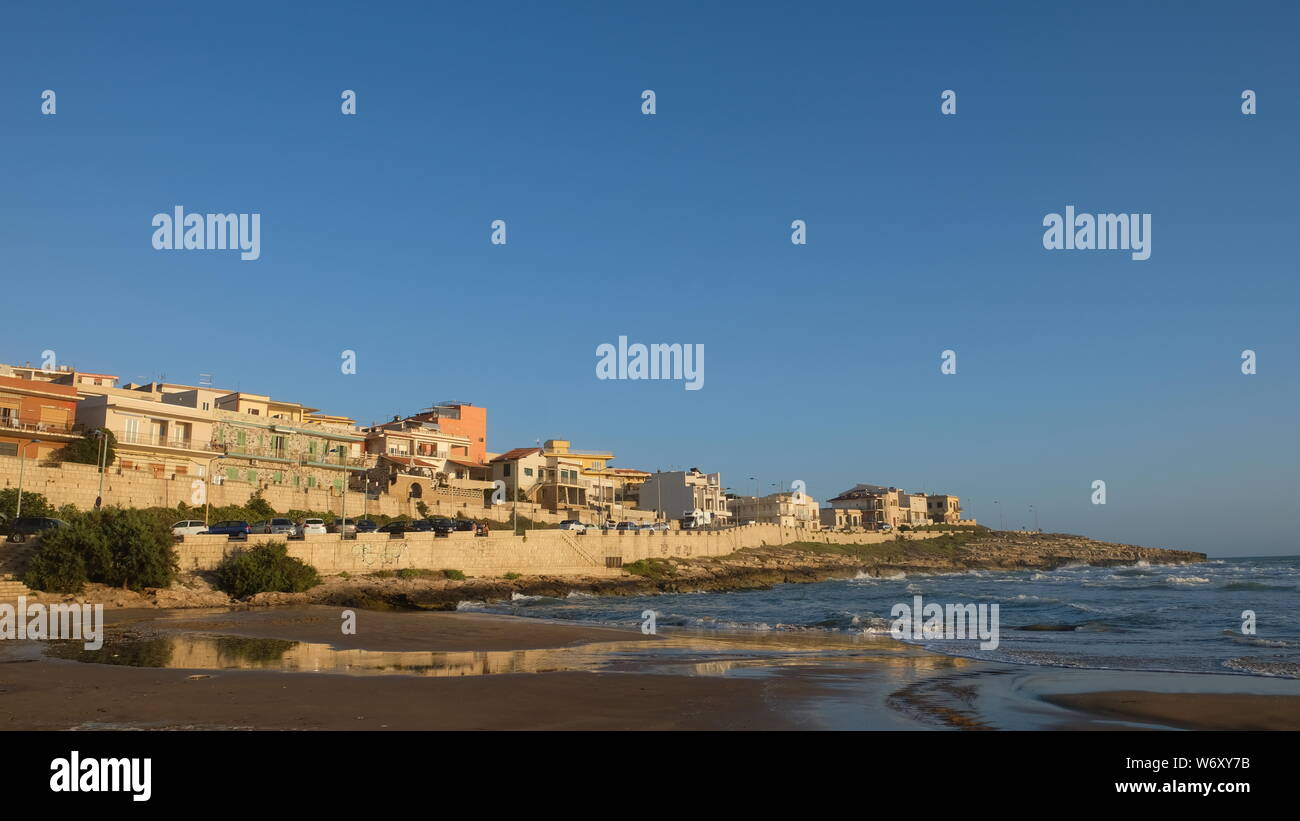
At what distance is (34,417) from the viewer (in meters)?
50.3

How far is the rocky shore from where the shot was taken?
3591 cm

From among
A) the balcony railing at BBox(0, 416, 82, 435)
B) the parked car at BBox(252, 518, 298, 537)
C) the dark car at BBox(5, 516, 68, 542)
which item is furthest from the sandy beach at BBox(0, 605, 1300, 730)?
the balcony railing at BBox(0, 416, 82, 435)

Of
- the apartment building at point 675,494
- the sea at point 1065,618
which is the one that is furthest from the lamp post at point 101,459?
the apartment building at point 675,494

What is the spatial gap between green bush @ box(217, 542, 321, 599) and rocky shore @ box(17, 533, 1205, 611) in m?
0.56

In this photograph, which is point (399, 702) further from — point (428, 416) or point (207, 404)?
point (428, 416)

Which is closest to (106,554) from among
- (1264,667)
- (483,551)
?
(483,551)

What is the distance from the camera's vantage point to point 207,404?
6481cm

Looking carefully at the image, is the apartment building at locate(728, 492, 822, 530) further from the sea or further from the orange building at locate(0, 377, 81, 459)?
the orange building at locate(0, 377, 81, 459)

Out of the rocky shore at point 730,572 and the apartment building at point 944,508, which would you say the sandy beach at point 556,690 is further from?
the apartment building at point 944,508

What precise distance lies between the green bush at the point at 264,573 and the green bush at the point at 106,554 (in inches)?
88.8

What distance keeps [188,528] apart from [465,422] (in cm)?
Answer: 5348

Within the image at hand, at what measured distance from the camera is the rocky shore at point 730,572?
1414 inches

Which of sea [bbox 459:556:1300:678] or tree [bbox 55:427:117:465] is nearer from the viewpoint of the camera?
sea [bbox 459:556:1300:678]

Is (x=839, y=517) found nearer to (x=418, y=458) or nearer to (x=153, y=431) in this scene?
(x=418, y=458)
